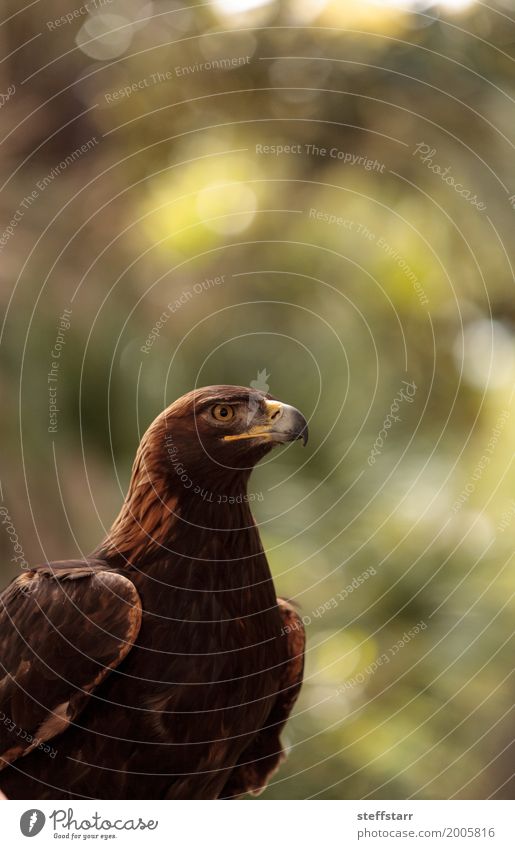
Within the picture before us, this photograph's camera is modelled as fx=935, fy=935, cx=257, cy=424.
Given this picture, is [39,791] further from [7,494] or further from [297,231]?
[297,231]

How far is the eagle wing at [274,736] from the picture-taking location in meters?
2.46

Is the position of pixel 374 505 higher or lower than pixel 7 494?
higher

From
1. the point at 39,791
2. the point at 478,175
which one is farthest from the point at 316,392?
the point at 39,791

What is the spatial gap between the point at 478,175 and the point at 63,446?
235cm

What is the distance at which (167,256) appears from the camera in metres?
4.32

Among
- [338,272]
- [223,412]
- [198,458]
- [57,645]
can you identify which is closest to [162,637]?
[57,645]

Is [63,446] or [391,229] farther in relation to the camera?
[391,229]

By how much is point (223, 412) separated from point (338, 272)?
108 inches

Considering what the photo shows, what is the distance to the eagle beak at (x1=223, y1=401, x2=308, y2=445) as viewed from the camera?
6.81 ft

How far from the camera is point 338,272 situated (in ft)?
15.5
